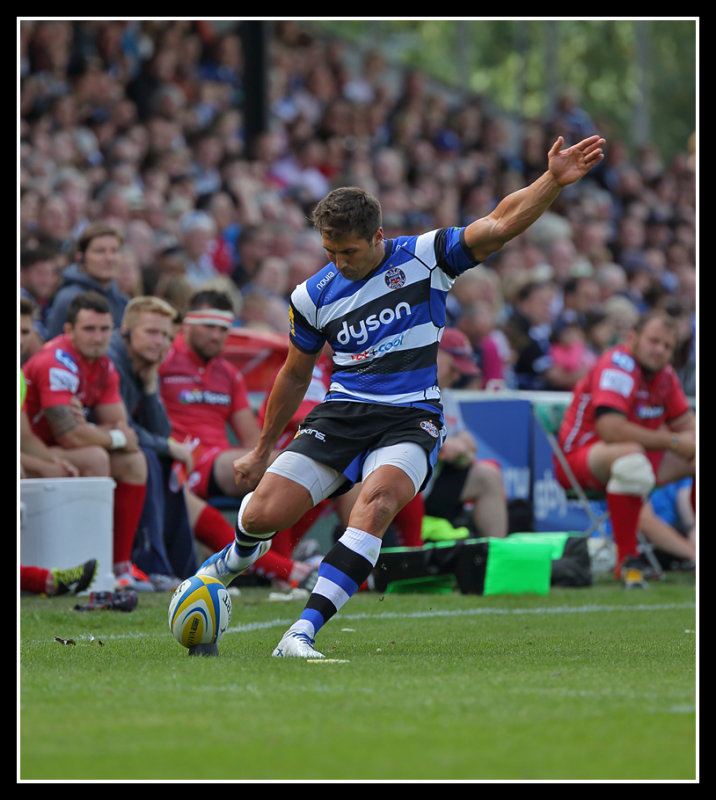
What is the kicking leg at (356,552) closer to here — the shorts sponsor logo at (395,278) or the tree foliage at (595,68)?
the shorts sponsor logo at (395,278)

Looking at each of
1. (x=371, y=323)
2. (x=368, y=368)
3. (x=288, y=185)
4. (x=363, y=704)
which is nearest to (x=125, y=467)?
(x=368, y=368)

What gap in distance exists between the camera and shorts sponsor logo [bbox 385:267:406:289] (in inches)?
247

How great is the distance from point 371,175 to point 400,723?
15.5 metres

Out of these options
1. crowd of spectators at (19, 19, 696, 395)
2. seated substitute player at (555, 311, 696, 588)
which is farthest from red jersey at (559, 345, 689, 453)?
crowd of spectators at (19, 19, 696, 395)

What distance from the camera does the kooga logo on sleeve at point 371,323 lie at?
625 centimetres

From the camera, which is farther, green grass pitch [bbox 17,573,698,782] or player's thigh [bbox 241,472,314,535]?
player's thigh [bbox 241,472,314,535]

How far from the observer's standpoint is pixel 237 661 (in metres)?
5.80

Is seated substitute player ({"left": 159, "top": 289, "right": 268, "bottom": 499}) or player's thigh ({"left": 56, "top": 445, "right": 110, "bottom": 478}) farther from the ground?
seated substitute player ({"left": 159, "top": 289, "right": 268, "bottom": 499})

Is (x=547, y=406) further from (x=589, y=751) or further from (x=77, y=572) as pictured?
(x=589, y=751)

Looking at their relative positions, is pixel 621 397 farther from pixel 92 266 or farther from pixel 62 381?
pixel 62 381

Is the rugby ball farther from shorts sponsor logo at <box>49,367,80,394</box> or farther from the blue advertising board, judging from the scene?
the blue advertising board

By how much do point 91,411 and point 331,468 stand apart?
10.9 ft

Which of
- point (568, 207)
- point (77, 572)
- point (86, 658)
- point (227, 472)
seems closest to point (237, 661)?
point (86, 658)

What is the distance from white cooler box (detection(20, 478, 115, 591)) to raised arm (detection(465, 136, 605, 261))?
3648 mm
